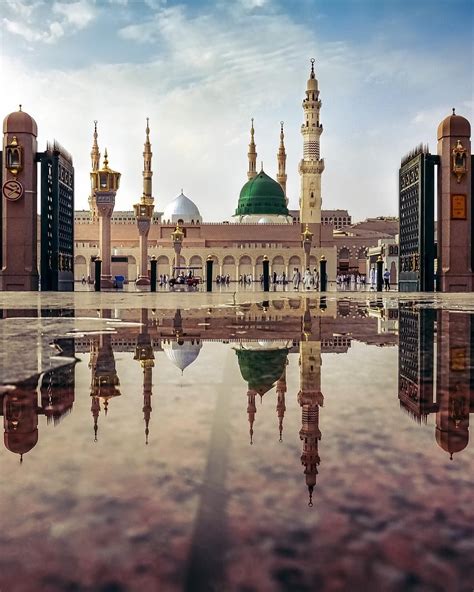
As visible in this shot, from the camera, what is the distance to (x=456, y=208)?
15.3m

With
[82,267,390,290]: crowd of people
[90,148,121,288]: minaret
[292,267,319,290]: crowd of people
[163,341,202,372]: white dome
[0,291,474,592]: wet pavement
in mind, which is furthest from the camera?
[82,267,390,290]: crowd of people

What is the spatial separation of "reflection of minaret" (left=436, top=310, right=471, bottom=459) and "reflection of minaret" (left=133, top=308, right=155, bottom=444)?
702 mm

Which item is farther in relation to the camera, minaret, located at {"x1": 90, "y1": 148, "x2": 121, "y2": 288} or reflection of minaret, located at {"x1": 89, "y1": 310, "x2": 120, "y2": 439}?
minaret, located at {"x1": 90, "y1": 148, "x2": 121, "y2": 288}

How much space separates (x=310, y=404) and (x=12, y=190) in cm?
1437

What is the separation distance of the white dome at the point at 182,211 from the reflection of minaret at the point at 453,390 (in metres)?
55.1

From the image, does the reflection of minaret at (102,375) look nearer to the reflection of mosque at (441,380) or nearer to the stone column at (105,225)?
the reflection of mosque at (441,380)

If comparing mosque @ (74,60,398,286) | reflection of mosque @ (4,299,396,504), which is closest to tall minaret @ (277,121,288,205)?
mosque @ (74,60,398,286)

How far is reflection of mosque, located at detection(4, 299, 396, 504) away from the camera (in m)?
1.50

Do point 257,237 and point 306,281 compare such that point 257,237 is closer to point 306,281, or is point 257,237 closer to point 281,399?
point 306,281

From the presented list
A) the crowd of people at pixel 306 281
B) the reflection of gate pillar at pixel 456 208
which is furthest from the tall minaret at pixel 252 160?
the reflection of gate pillar at pixel 456 208

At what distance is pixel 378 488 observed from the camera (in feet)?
3.28

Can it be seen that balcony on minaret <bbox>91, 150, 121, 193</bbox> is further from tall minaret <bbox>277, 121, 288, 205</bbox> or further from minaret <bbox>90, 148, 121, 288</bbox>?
tall minaret <bbox>277, 121, 288, 205</bbox>

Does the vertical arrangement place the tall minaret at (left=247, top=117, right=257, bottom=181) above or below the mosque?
above

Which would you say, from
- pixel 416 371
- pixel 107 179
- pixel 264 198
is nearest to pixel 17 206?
pixel 107 179
